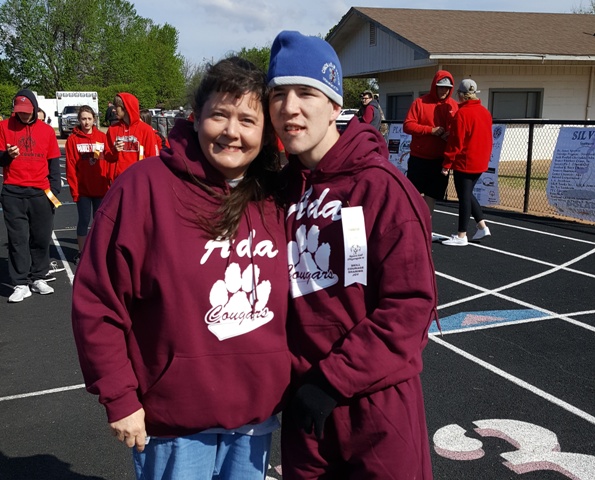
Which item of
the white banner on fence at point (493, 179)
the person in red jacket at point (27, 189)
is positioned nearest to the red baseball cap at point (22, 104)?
the person in red jacket at point (27, 189)

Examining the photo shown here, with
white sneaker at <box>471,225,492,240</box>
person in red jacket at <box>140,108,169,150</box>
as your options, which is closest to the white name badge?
person in red jacket at <box>140,108,169,150</box>

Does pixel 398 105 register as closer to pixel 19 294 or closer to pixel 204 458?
pixel 19 294

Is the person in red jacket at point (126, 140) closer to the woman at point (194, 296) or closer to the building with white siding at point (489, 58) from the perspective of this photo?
the woman at point (194, 296)

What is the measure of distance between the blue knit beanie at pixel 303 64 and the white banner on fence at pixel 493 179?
1062 cm

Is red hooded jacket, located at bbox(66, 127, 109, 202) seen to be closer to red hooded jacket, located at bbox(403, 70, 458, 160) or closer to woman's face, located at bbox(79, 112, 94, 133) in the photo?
woman's face, located at bbox(79, 112, 94, 133)

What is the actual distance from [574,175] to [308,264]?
9.61 metres

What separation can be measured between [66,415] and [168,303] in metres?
2.69

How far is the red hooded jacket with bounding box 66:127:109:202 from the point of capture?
25.1 ft

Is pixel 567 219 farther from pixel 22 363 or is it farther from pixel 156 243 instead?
pixel 156 243

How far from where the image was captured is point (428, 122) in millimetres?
8328

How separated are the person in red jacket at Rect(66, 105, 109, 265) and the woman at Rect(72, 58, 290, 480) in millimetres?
6132

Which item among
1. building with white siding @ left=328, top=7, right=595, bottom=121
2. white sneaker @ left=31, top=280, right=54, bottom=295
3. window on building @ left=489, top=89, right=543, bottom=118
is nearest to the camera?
white sneaker @ left=31, top=280, right=54, bottom=295

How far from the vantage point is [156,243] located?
1.71 metres

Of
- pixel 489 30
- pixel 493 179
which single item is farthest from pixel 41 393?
pixel 489 30
